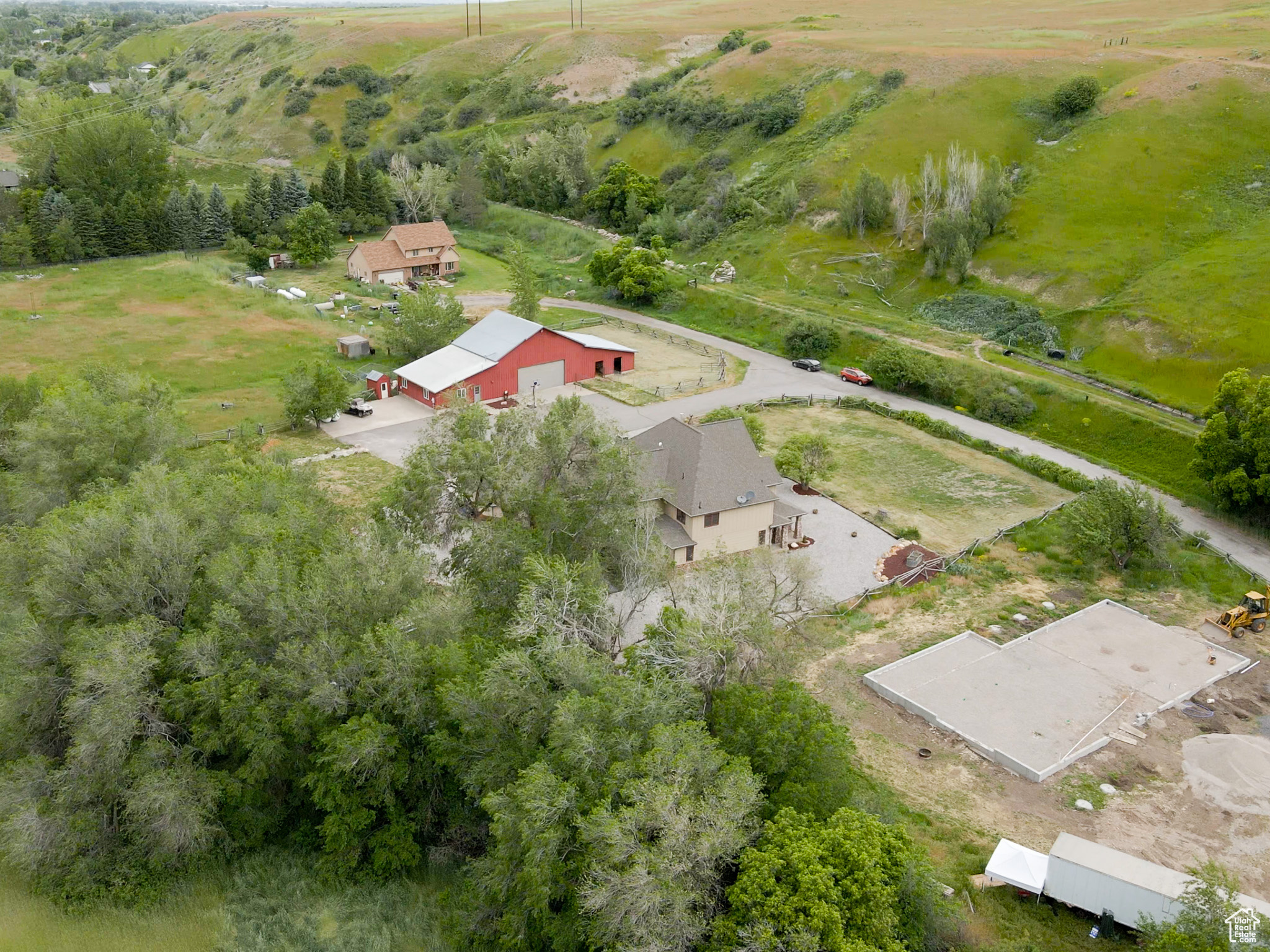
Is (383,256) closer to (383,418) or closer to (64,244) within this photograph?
(64,244)

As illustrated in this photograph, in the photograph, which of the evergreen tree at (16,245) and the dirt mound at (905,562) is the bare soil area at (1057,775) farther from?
the evergreen tree at (16,245)

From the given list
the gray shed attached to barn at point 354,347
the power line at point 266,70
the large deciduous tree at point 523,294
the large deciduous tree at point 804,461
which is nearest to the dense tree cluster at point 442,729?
the large deciduous tree at point 804,461

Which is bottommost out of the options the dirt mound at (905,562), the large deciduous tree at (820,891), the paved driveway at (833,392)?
the paved driveway at (833,392)

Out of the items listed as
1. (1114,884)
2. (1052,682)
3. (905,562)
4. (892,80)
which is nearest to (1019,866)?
(1114,884)

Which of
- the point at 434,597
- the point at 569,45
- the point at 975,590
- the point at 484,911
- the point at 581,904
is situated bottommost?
the point at 975,590

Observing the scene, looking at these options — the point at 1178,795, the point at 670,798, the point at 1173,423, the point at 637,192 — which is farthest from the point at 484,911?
the point at 637,192

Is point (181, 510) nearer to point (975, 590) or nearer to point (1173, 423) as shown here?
point (975, 590)
